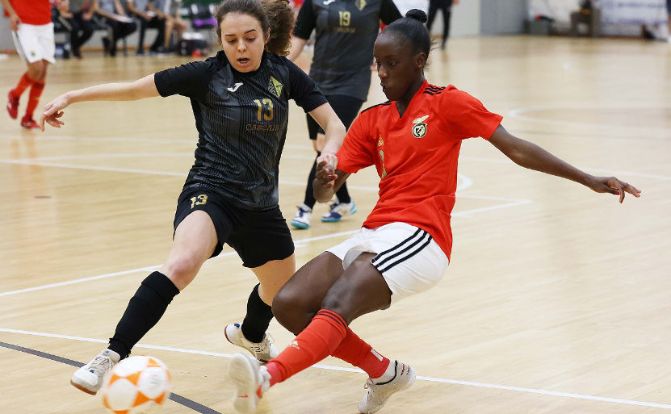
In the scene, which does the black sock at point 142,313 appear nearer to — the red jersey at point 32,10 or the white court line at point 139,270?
the white court line at point 139,270

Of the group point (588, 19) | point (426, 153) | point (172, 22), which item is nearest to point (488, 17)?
point (588, 19)

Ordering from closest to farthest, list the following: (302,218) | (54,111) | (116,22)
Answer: (54,111) → (302,218) → (116,22)

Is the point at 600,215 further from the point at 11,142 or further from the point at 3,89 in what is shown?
the point at 3,89

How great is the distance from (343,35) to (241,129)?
4.36 metres

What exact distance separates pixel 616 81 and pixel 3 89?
10.6 metres

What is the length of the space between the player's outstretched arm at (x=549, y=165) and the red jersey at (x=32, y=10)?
1111 centimetres

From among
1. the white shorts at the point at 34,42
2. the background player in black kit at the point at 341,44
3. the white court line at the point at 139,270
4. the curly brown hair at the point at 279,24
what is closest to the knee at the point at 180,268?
the curly brown hair at the point at 279,24

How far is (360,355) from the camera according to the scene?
4.71 metres

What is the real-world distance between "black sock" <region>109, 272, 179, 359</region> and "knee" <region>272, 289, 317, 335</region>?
0.48m

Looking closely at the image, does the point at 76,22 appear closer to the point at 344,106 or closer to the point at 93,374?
the point at 344,106

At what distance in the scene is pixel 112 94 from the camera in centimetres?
516

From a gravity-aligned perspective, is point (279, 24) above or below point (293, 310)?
above

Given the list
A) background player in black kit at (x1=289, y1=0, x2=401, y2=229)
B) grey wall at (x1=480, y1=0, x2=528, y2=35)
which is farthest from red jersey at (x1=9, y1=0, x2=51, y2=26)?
grey wall at (x1=480, y1=0, x2=528, y2=35)

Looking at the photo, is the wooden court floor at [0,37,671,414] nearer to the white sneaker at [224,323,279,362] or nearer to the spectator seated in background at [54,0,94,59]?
the white sneaker at [224,323,279,362]
